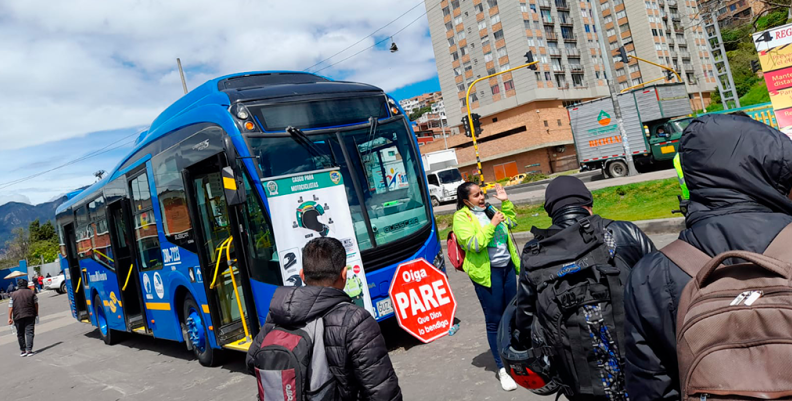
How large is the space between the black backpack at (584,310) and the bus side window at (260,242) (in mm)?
4225

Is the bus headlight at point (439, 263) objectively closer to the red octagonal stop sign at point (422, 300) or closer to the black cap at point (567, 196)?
the red octagonal stop sign at point (422, 300)

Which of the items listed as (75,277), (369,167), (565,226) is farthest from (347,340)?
(75,277)

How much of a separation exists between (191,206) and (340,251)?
541 centimetres

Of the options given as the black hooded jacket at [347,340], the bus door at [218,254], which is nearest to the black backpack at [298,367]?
the black hooded jacket at [347,340]

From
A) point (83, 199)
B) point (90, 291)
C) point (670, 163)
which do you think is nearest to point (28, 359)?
point (90, 291)

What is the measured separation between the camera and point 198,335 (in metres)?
8.32

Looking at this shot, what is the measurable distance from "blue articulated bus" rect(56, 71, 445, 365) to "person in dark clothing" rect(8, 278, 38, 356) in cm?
578

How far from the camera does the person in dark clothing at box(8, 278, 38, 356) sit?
13.0m

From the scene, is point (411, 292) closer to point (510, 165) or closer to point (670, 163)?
point (670, 163)

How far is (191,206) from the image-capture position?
755cm

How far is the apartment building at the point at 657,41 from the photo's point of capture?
71.4m

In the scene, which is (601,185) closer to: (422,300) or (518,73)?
(422,300)

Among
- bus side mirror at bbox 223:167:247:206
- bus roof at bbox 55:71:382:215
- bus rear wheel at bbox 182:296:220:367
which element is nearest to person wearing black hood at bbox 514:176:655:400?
bus side mirror at bbox 223:167:247:206

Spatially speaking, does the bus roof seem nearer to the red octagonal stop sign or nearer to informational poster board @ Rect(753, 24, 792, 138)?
the red octagonal stop sign
